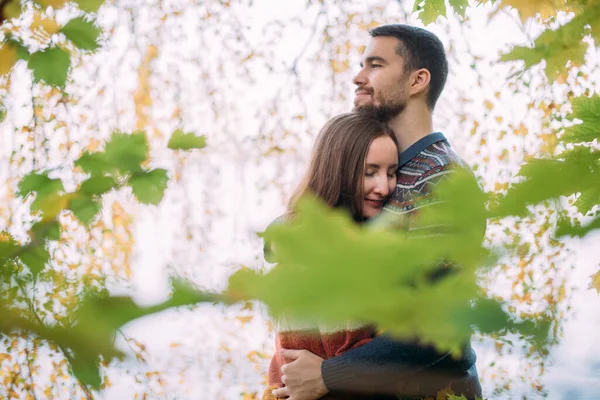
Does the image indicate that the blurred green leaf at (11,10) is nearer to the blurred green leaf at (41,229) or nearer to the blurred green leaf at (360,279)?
the blurred green leaf at (41,229)

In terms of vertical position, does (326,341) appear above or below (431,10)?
below

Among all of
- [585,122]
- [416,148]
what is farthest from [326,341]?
[585,122]

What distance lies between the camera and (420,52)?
74.4 inches

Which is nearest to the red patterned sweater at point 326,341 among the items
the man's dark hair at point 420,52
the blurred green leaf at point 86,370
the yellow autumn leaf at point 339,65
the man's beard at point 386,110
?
the man's beard at point 386,110

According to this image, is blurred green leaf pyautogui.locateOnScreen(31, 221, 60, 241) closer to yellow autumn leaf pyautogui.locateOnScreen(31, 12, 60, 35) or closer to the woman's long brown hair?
yellow autumn leaf pyautogui.locateOnScreen(31, 12, 60, 35)

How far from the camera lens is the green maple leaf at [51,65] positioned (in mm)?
591

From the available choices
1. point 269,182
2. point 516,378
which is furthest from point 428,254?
point 516,378

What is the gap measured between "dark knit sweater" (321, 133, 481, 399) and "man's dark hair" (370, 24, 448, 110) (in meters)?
0.37

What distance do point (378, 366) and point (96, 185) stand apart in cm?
97

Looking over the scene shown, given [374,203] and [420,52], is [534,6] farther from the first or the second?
[420,52]

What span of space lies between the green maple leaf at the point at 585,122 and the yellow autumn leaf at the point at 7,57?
496 mm

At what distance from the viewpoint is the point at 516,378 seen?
3.78m

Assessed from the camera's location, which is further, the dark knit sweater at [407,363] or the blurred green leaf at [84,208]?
the dark knit sweater at [407,363]

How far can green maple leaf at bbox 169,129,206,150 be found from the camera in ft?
1.70
